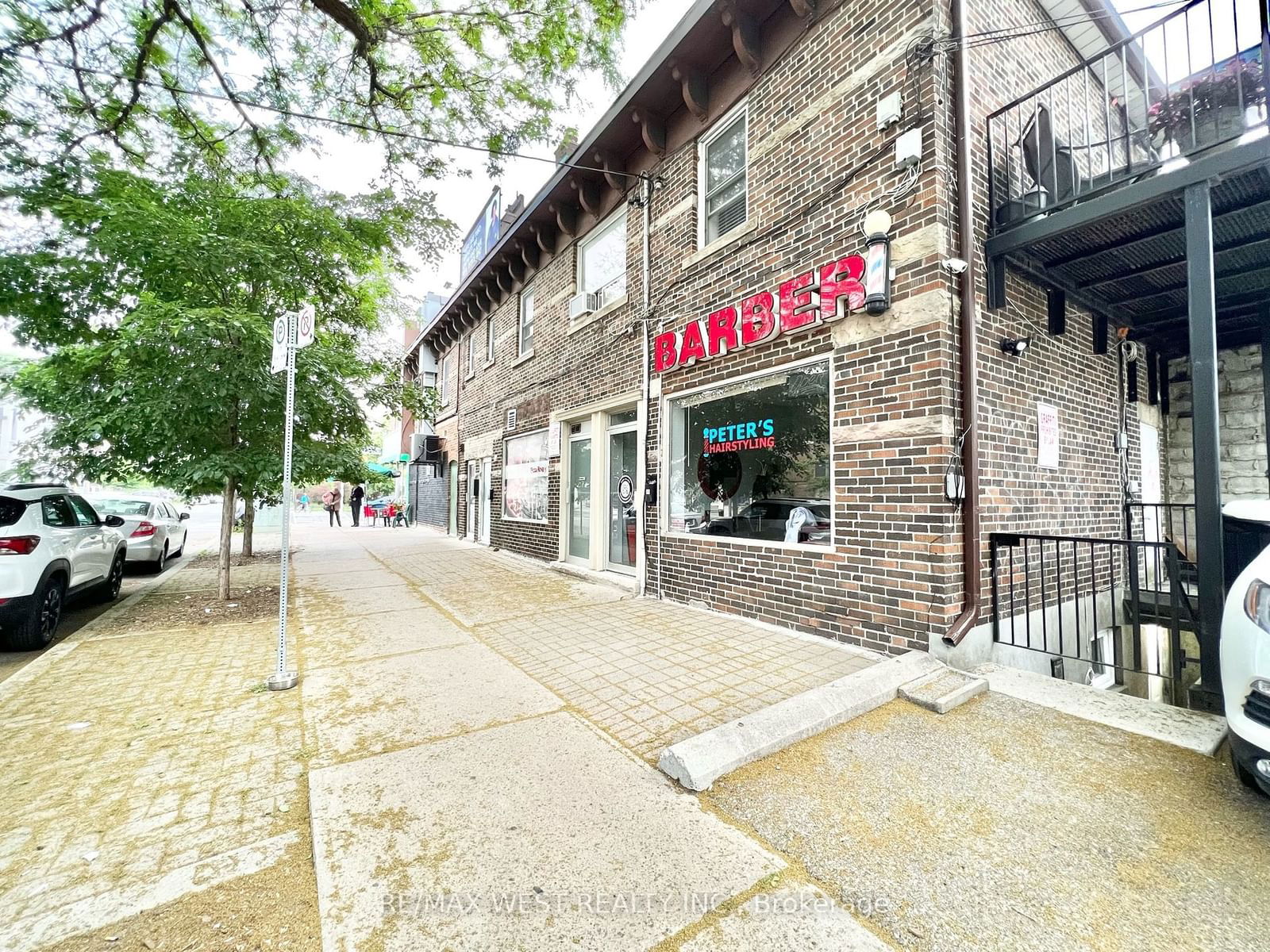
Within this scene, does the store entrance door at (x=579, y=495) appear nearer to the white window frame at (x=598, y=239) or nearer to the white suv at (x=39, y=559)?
the white window frame at (x=598, y=239)

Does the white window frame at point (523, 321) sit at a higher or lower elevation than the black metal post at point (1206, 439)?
higher

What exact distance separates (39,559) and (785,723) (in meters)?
6.75

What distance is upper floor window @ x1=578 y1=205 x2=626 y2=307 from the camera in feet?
26.7

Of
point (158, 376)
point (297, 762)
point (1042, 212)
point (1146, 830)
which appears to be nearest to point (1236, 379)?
point (1042, 212)

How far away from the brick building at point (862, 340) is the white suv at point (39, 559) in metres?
5.91

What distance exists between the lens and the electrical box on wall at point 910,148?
4270mm

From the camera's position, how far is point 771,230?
17.9ft

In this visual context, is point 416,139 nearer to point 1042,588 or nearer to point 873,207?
point 873,207

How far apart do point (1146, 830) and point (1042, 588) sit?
96.7 inches

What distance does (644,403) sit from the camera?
23.1 ft

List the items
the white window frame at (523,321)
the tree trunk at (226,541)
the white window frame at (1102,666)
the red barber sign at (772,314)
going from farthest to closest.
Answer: the white window frame at (523,321), the tree trunk at (226,541), the white window frame at (1102,666), the red barber sign at (772,314)

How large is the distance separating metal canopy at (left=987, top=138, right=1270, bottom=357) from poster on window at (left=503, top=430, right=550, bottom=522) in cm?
747

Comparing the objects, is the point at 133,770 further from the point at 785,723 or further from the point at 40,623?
the point at 40,623

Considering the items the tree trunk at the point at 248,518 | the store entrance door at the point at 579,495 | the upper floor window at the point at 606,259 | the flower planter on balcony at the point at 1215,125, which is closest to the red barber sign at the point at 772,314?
the upper floor window at the point at 606,259
